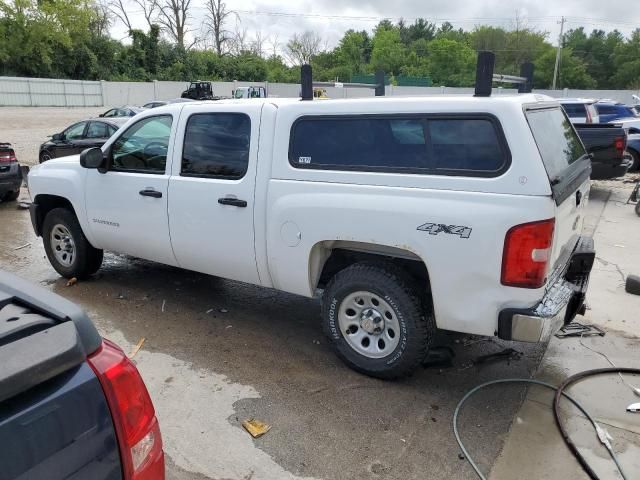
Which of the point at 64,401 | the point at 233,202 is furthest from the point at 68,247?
the point at 64,401

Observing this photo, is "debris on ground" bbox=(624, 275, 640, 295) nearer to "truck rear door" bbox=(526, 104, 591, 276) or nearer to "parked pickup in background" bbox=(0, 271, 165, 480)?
"truck rear door" bbox=(526, 104, 591, 276)

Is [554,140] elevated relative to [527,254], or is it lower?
elevated

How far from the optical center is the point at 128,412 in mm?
1628

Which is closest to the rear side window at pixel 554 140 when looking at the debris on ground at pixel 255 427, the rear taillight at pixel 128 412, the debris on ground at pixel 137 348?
the debris on ground at pixel 255 427

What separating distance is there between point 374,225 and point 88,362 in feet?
7.36

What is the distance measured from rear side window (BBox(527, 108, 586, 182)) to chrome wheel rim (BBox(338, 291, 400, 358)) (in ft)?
4.56

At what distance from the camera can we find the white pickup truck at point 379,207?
10.3 ft

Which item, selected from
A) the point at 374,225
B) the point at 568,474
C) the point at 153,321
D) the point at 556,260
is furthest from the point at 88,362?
the point at 153,321

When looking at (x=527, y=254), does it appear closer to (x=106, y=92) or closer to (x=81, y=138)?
(x=81, y=138)

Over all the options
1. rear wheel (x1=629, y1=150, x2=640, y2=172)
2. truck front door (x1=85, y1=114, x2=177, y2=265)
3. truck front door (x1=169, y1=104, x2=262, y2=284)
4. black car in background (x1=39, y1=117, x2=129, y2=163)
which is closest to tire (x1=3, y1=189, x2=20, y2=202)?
black car in background (x1=39, y1=117, x2=129, y2=163)

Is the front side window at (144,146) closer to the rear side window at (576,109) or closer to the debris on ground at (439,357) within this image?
the debris on ground at (439,357)

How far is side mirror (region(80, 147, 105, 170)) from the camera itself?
498 centimetres

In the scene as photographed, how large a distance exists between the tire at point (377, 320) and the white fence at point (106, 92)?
102 ft

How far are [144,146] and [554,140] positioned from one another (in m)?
3.50
